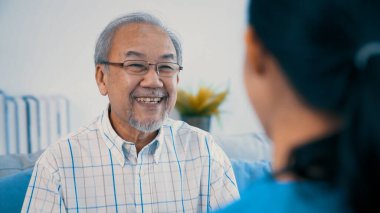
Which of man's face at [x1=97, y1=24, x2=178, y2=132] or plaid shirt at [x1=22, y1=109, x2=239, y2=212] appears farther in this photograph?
man's face at [x1=97, y1=24, x2=178, y2=132]

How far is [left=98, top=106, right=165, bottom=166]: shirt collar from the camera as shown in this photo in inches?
53.8

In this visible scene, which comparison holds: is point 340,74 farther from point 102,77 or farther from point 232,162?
point 232,162

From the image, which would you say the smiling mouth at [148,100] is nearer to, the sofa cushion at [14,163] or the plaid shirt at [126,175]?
the plaid shirt at [126,175]

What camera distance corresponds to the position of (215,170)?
145 cm

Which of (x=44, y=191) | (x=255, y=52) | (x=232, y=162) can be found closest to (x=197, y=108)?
(x=232, y=162)

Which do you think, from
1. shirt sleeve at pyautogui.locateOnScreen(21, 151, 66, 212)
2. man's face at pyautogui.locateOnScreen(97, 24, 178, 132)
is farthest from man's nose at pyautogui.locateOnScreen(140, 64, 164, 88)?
shirt sleeve at pyautogui.locateOnScreen(21, 151, 66, 212)

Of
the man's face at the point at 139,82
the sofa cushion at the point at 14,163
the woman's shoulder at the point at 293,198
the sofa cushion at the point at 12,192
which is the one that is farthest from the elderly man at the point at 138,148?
the woman's shoulder at the point at 293,198

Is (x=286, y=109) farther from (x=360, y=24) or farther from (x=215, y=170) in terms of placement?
(x=215, y=170)

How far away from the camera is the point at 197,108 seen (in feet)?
9.21

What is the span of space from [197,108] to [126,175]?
1489 mm

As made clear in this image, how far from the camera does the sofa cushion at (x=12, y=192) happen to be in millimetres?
1435

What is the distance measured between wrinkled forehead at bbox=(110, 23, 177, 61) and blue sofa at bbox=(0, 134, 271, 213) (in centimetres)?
59

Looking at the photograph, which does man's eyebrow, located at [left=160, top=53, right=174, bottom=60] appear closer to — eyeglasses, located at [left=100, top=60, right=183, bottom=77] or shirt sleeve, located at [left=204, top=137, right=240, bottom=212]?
eyeglasses, located at [left=100, top=60, right=183, bottom=77]

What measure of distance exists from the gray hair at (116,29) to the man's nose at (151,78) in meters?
0.12
